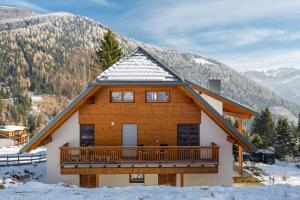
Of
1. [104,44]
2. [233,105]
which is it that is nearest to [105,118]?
[233,105]

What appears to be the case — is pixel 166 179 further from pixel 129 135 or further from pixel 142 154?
pixel 129 135

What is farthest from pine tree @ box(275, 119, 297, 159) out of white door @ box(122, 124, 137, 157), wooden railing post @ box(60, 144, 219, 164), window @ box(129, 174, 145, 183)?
white door @ box(122, 124, 137, 157)

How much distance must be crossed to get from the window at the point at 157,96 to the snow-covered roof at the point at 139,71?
126cm

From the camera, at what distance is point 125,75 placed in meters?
21.7

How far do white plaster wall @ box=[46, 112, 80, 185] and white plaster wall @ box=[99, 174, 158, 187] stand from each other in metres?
1.68

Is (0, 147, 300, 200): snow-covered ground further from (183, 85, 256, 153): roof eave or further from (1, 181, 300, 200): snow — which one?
(183, 85, 256, 153): roof eave

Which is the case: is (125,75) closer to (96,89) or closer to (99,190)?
(96,89)

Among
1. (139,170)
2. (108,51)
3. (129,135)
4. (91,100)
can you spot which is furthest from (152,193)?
(108,51)

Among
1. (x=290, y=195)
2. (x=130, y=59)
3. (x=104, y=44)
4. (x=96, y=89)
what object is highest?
(x=104, y=44)

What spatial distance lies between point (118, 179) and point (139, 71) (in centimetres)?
703

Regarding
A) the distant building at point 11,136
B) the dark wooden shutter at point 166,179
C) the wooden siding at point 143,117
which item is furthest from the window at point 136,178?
the distant building at point 11,136

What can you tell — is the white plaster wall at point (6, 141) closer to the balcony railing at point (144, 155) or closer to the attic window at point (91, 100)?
the attic window at point (91, 100)

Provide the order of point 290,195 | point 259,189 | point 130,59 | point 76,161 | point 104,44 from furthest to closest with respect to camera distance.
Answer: point 104,44 → point 130,59 → point 76,161 → point 259,189 → point 290,195

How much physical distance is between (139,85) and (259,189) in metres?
10.5
